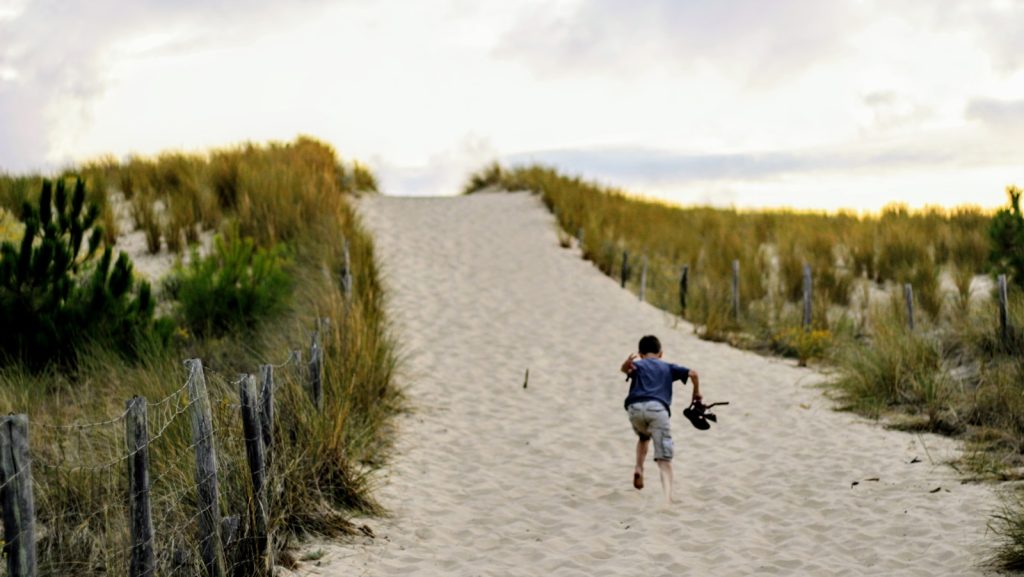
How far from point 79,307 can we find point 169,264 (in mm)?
5037

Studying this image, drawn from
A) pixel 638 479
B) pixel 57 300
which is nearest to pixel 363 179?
pixel 57 300

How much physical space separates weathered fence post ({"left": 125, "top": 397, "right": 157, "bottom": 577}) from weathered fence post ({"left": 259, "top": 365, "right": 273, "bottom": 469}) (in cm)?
159

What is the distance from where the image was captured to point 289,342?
10.9 m

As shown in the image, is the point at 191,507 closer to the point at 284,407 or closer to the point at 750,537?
the point at 284,407

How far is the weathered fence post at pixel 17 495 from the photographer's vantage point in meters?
3.69

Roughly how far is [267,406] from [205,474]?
1187 millimetres

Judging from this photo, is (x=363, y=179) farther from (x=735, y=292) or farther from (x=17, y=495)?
(x=17, y=495)

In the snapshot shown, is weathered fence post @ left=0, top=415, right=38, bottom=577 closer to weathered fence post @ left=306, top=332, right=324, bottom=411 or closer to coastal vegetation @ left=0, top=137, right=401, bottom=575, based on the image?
coastal vegetation @ left=0, top=137, right=401, bottom=575

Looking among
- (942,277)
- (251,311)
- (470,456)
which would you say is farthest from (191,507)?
(942,277)

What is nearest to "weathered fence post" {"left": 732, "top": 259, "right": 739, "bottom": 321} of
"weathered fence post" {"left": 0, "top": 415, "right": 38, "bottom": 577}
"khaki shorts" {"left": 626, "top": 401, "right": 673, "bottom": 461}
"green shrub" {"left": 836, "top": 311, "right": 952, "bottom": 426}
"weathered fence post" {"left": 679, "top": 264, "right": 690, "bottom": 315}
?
"weathered fence post" {"left": 679, "top": 264, "right": 690, "bottom": 315}

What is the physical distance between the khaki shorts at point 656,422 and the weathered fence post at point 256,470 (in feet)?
10.4

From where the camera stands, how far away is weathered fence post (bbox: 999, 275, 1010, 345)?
38.8ft

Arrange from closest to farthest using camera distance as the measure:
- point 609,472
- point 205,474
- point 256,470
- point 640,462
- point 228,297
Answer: point 205,474
point 256,470
point 640,462
point 609,472
point 228,297

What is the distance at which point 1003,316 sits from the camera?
1197cm
